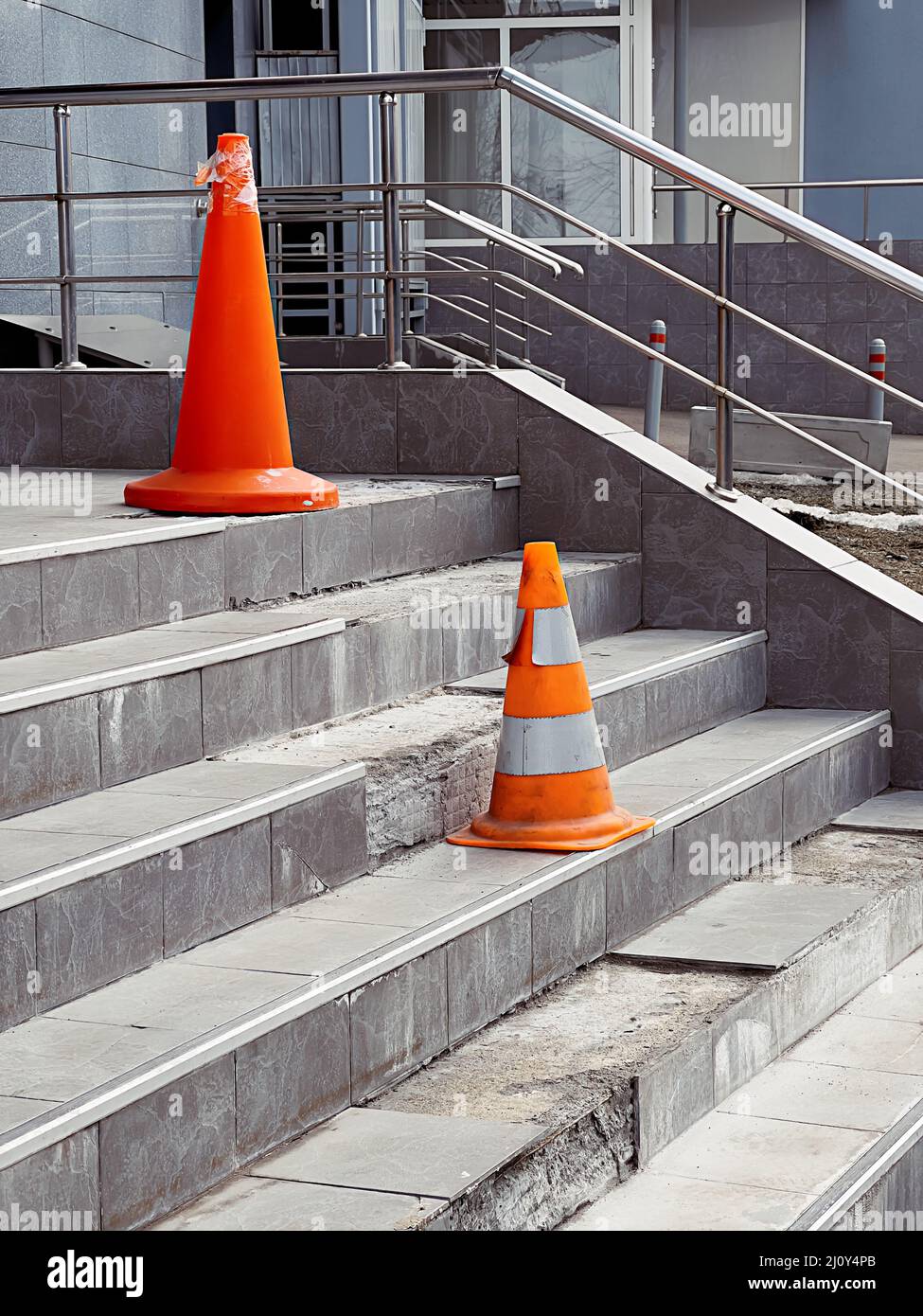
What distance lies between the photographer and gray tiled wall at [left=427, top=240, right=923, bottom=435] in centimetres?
1720

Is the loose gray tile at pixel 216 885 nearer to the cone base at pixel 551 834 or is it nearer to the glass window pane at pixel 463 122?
the cone base at pixel 551 834

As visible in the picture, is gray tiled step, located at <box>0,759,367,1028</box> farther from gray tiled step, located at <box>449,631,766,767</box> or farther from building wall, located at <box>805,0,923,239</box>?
building wall, located at <box>805,0,923,239</box>

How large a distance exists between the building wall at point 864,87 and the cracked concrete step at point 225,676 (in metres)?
17.1

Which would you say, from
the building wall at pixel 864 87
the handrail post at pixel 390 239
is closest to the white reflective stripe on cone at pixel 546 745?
the handrail post at pixel 390 239

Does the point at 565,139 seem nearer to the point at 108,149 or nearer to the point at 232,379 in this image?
the point at 108,149

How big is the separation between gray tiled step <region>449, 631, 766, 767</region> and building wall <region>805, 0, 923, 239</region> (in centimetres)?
1668

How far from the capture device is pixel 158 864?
3.02 metres

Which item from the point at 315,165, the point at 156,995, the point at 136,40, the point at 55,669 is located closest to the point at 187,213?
the point at 136,40

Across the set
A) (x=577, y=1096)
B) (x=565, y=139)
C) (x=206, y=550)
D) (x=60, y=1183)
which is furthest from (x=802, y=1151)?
(x=565, y=139)

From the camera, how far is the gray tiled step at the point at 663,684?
4.64 meters

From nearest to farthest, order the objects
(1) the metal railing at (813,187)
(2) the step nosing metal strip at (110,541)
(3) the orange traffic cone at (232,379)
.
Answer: (2) the step nosing metal strip at (110,541) < (3) the orange traffic cone at (232,379) < (1) the metal railing at (813,187)

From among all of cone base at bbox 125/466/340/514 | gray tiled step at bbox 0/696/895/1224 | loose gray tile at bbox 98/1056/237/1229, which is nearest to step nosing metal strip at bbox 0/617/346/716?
gray tiled step at bbox 0/696/895/1224
